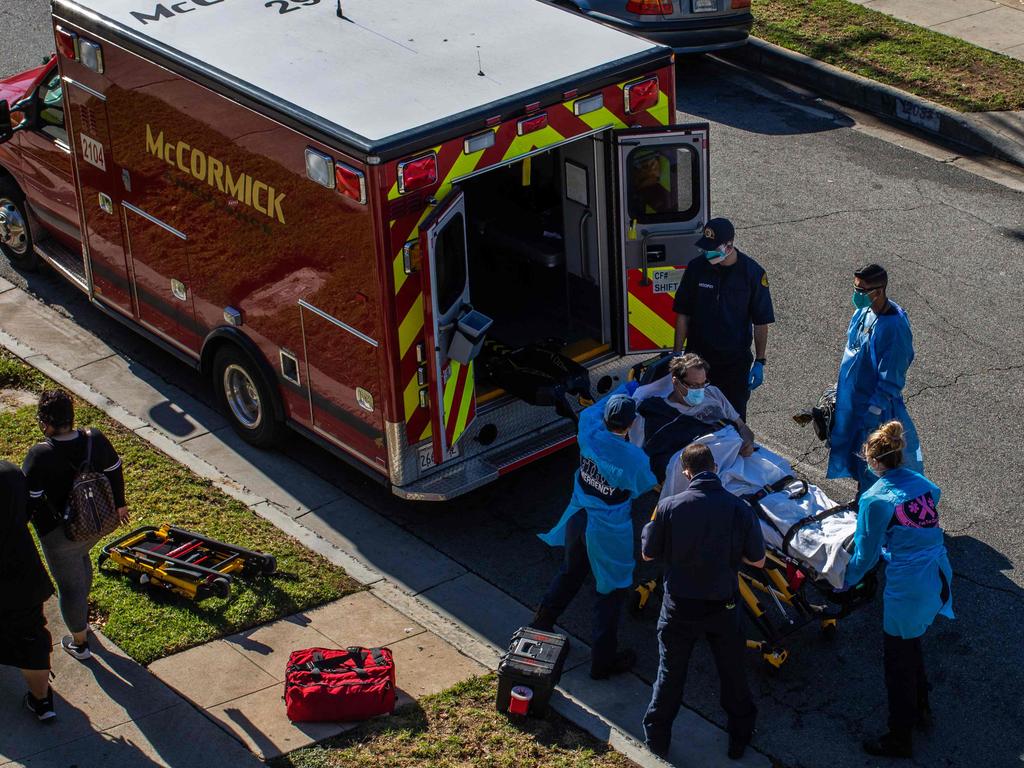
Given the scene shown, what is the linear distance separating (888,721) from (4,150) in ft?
26.4

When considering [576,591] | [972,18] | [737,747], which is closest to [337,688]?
[576,591]

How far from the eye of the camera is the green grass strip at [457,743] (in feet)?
22.6

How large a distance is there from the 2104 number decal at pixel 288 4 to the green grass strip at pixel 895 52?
7.41m

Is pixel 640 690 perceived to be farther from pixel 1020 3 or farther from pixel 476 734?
pixel 1020 3

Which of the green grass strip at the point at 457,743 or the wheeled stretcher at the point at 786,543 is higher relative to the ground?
the wheeled stretcher at the point at 786,543

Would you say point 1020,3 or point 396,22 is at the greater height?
point 396,22

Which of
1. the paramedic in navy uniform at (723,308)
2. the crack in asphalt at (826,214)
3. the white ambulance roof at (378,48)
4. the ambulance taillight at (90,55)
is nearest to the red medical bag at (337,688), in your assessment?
the white ambulance roof at (378,48)

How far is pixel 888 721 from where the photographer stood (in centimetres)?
704

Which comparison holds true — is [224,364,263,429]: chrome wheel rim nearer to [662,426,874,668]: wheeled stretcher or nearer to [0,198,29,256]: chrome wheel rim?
[0,198,29,256]: chrome wheel rim

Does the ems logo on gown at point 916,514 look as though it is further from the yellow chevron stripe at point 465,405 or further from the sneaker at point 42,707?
the sneaker at point 42,707

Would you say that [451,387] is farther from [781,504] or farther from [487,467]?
[781,504]

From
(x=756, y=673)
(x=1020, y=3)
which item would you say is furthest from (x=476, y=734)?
(x=1020, y=3)

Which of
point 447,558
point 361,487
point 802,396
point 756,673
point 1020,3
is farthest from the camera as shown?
point 1020,3

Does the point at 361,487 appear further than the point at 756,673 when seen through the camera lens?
Yes
